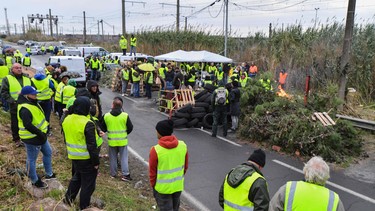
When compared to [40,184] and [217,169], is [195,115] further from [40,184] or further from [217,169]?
[40,184]

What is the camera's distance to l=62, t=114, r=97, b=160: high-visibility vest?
4.80 m

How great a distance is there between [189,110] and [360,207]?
22.8ft

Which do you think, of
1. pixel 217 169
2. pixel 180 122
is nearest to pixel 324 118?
pixel 217 169

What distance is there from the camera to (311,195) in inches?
120

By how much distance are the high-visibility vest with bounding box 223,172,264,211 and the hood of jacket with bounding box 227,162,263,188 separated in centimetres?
4

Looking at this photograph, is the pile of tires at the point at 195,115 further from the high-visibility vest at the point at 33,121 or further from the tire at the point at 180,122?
the high-visibility vest at the point at 33,121

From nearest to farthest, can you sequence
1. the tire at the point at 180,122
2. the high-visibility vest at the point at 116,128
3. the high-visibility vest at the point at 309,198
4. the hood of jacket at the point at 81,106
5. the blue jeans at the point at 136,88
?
the high-visibility vest at the point at 309,198, the hood of jacket at the point at 81,106, the high-visibility vest at the point at 116,128, the tire at the point at 180,122, the blue jeans at the point at 136,88

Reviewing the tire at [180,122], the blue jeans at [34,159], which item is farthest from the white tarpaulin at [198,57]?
the blue jeans at [34,159]

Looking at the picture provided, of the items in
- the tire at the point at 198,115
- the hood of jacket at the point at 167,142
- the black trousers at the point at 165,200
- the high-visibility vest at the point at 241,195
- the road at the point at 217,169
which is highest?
the hood of jacket at the point at 167,142

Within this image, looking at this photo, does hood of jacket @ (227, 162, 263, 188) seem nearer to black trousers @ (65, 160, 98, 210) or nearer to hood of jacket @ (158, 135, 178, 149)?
hood of jacket @ (158, 135, 178, 149)

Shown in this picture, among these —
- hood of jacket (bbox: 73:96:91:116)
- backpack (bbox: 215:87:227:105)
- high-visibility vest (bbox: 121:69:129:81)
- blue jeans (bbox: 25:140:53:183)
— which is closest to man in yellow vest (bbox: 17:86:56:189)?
blue jeans (bbox: 25:140:53:183)

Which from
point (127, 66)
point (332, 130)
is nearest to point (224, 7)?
point (127, 66)

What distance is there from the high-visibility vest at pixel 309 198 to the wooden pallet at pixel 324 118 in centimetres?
629

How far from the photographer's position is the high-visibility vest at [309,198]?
9.98ft
